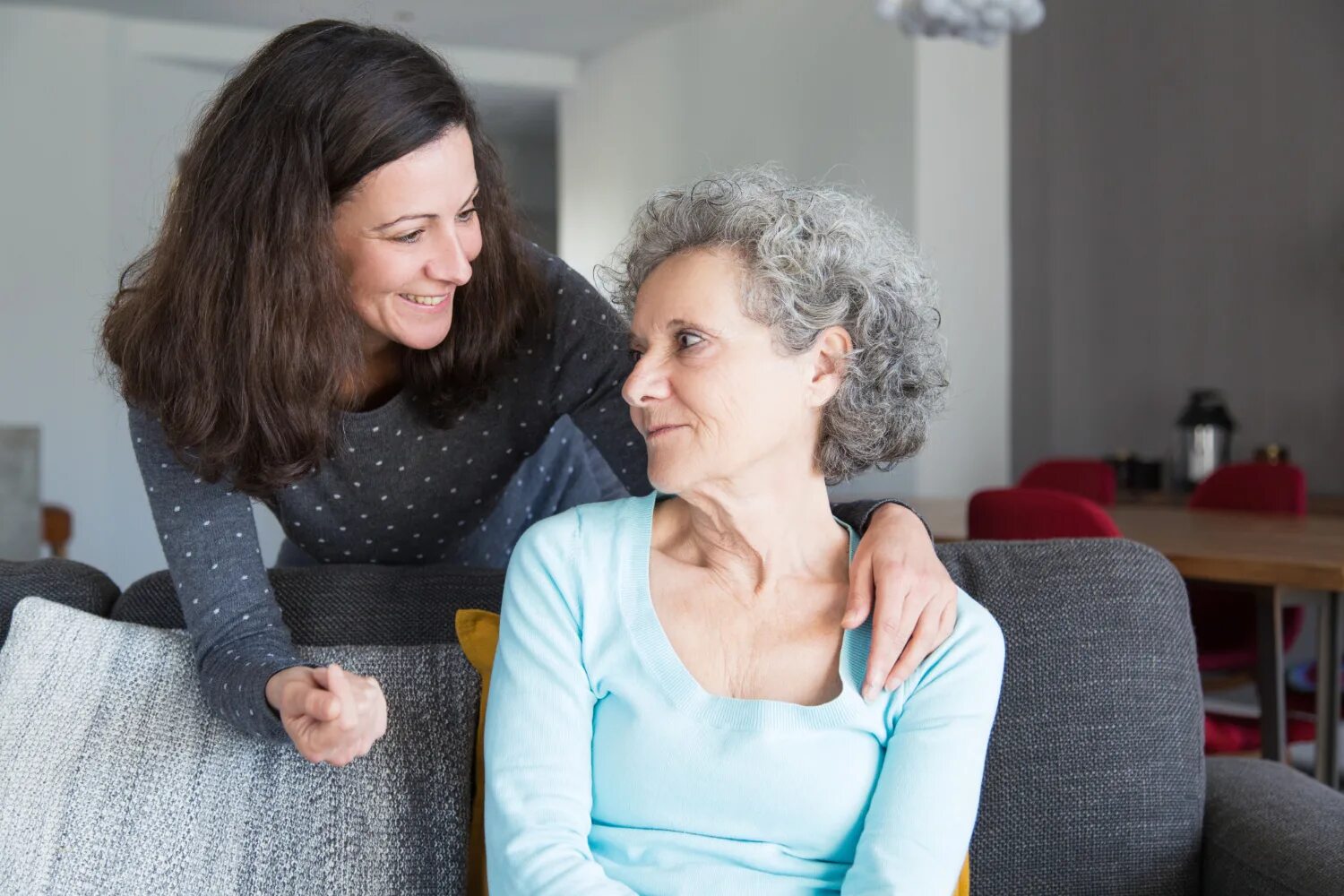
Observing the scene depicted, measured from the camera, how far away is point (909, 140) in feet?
18.2

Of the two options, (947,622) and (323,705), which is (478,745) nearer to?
(323,705)

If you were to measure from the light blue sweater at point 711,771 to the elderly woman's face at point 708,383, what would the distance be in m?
0.18

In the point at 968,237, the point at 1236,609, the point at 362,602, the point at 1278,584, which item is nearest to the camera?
the point at 362,602

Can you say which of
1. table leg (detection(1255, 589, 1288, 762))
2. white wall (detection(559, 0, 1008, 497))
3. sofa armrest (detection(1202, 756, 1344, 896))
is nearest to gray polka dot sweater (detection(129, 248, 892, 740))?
sofa armrest (detection(1202, 756, 1344, 896))

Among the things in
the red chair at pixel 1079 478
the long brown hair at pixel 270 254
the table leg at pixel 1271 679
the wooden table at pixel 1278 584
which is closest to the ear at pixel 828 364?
the long brown hair at pixel 270 254

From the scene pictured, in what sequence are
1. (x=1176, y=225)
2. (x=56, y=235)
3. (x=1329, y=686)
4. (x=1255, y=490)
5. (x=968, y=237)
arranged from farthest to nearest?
(x=56, y=235) → (x=968, y=237) → (x=1176, y=225) → (x=1255, y=490) → (x=1329, y=686)

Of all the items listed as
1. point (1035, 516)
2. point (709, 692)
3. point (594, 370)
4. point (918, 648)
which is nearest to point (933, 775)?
point (918, 648)

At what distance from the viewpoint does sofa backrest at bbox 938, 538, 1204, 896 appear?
1.55 meters

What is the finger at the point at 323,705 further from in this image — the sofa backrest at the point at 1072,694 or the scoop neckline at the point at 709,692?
the sofa backrest at the point at 1072,694

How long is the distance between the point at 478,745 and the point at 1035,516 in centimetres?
167

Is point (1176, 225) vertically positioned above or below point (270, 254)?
above

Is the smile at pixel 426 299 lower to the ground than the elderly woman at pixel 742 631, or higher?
higher

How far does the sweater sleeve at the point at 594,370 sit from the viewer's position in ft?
5.68

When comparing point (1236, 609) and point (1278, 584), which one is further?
point (1236, 609)
